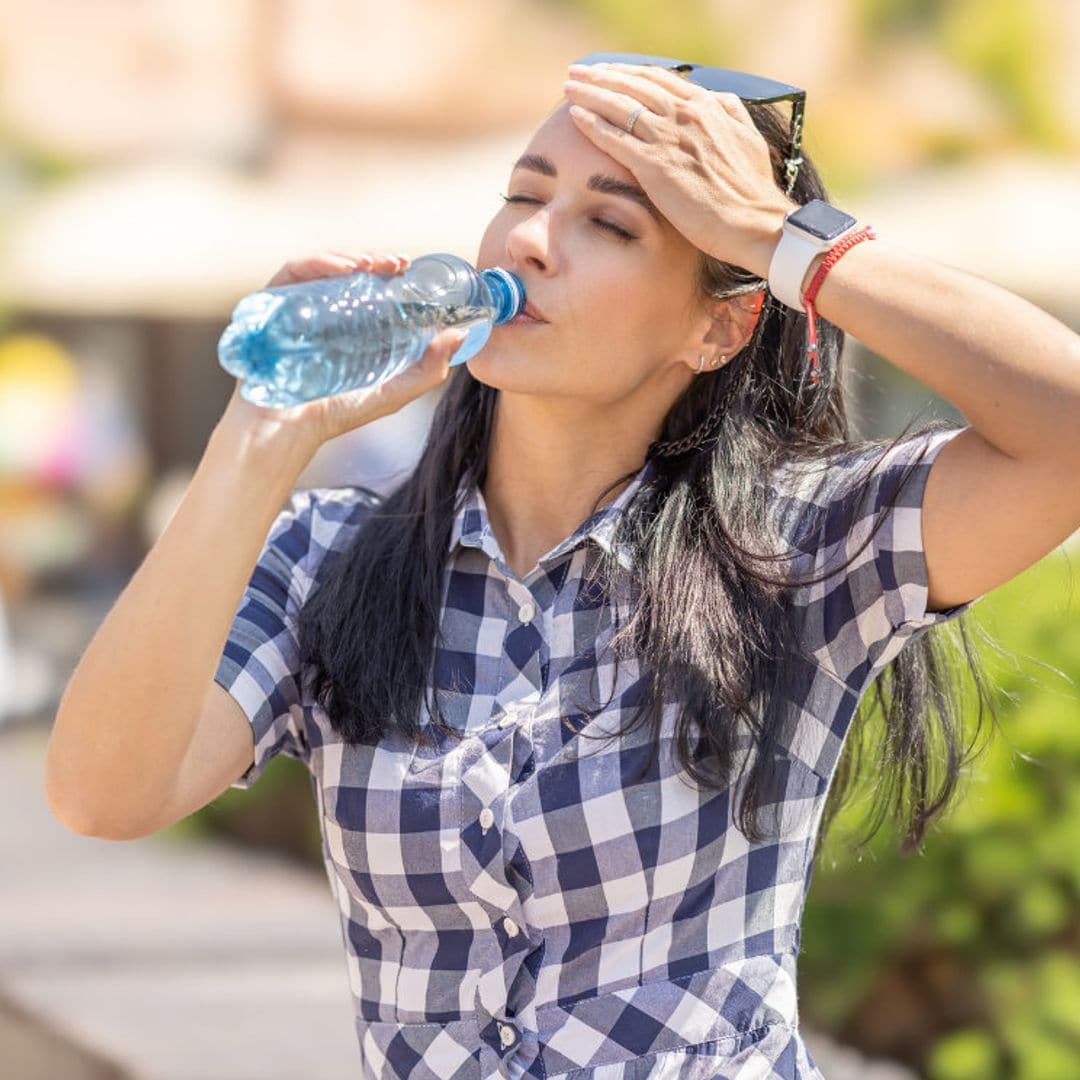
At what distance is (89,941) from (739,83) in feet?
13.2

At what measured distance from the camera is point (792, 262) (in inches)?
72.8

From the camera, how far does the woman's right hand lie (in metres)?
1.75

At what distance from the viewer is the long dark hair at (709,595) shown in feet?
6.33

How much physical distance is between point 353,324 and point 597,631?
48cm

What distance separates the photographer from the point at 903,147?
10.0m

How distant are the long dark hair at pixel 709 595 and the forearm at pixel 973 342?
0.61 feet

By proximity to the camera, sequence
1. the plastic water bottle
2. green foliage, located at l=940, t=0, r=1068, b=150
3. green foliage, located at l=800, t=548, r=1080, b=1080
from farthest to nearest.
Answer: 1. green foliage, located at l=940, t=0, r=1068, b=150
2. green foliage, located at l=800, t=548, r=1080, b=1080
3. the plastic water bottle

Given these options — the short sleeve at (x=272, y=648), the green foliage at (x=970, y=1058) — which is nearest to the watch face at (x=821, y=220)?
the short sleeve at (x=272, y=648)

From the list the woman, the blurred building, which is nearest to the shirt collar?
the woman

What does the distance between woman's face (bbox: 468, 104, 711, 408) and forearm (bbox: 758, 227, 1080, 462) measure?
279mm

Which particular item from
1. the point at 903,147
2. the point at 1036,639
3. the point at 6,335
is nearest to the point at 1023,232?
the point at 903,147

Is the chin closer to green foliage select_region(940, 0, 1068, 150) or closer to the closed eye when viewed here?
the closed eye

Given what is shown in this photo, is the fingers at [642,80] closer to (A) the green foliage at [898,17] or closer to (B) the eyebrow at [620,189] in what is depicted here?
(B) the eyebrow at [620,189]

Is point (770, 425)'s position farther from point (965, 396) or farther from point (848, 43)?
point (848, 43)
